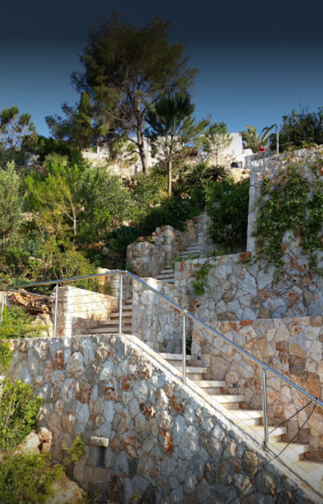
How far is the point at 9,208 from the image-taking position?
14.3m

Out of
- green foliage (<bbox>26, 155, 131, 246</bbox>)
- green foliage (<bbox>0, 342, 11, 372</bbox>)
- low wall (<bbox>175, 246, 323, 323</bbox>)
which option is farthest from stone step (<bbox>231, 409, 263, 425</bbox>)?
green foliage (<bbox>26, 155, 131, 246</bbox>)

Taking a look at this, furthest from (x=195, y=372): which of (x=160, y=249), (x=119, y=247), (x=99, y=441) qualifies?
(x=119, y=247)

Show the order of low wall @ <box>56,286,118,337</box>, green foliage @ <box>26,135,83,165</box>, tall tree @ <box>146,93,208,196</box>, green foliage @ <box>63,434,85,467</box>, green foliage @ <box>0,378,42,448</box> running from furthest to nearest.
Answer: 1. green foliage @ <box>26,135,83,165</box>
2. tall tree @ <box>146,93,208,196</box>
3. low wall @ <box>56,286,118,337</box>
4. green foliage @ <box>0,378,42,448</box>
5. green foliage @ <box>63,434,85,467</box>

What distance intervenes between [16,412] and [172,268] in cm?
651

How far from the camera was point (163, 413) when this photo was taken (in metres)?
5.59

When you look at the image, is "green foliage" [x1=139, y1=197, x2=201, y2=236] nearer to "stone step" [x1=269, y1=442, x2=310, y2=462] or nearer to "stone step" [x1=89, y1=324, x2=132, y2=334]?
"stone step" [x1=89, y1=324, x2=132, y2=334]

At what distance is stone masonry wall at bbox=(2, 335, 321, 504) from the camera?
473 centimetres

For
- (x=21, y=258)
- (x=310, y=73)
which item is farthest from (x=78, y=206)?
(x=310, y=73)

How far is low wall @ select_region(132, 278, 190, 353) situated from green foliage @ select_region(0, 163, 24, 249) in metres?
6.83

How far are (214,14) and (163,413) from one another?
10.9 m

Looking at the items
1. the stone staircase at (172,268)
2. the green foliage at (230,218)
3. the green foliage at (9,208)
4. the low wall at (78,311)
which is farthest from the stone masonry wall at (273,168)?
the green foliage at (9,208)

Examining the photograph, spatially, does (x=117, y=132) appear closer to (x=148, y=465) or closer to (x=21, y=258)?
(x=21, y=258)

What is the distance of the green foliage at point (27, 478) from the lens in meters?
5.76

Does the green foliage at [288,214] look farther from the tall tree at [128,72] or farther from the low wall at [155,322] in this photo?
the tall tree at [128,72]
